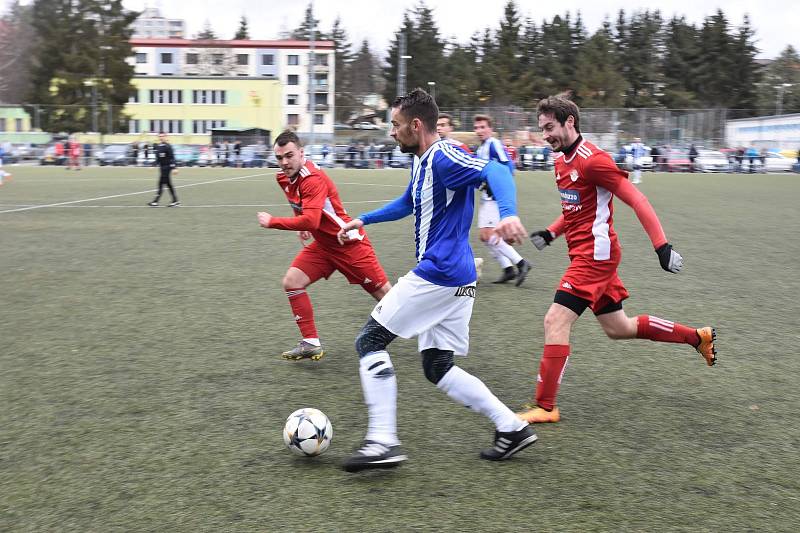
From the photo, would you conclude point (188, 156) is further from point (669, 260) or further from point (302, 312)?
point (669, 260)

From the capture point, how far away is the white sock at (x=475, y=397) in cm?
391

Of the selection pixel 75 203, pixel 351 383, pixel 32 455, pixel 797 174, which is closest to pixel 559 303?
pixel 351 383

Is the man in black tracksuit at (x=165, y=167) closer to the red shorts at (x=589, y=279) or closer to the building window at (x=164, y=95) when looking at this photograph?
the red shorts at (x=589, y=279)

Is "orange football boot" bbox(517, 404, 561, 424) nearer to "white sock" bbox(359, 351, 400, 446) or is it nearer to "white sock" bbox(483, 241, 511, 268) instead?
"white sock" bbox(359, 351, 400, 446)

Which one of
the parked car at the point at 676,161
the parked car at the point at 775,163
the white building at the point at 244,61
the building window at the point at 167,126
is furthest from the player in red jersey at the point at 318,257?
the white building at the point at 244,61

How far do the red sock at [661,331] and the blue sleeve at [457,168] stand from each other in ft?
6.22

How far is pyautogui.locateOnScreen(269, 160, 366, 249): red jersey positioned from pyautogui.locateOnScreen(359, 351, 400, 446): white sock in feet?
4.85

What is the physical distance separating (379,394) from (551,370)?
125cm

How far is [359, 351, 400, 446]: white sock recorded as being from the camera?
12.5 ft

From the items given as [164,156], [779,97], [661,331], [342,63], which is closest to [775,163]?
[164,156]

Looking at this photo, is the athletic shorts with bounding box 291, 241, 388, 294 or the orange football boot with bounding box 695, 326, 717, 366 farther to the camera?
the athletic shorts with bounding box 291, 241, 388, 294

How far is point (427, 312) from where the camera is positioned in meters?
3.86

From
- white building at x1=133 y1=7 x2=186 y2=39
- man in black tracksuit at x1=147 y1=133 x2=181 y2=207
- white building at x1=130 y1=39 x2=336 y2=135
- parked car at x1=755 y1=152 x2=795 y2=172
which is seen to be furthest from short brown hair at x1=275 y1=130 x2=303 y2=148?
white building at x1=133 y1=7 x2=186 y2=39

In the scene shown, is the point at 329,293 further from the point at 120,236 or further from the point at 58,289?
the point at 120,236
